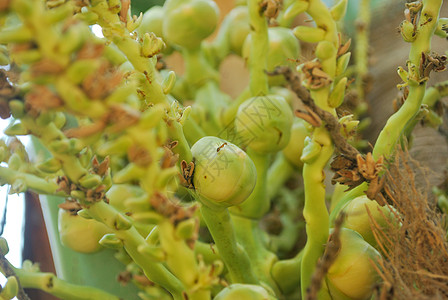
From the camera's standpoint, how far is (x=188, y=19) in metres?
0.49

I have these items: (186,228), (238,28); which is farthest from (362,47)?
(186,228)

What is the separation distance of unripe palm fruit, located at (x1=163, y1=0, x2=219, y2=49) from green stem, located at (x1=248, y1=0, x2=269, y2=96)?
2.8 inches

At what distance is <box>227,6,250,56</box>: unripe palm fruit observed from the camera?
0.57 m

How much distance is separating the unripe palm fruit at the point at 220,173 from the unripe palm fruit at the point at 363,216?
0.33ft

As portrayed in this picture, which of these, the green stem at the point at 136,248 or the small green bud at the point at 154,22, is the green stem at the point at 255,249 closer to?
the green stem at the point at 136,248

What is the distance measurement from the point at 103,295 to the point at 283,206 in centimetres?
29

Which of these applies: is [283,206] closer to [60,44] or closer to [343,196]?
[343,196]

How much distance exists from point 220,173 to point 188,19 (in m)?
0.21

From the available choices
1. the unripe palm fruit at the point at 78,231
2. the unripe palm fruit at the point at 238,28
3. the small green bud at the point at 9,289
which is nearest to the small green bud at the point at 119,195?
the unripe palm fruit at the point at 78,231

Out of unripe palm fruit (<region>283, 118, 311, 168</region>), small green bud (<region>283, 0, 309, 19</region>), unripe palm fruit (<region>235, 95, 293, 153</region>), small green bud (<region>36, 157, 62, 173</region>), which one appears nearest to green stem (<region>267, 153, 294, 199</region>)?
unripe palm fruit (<region>283, 118, 311, 168</region>)

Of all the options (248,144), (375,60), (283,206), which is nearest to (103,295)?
(248,144)

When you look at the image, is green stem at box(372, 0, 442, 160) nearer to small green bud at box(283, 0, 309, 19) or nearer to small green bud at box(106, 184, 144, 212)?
small green bud at box(283, 0, 309, 19)

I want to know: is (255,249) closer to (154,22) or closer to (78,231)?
A: (78,231)

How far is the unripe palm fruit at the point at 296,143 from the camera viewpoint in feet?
1.72
